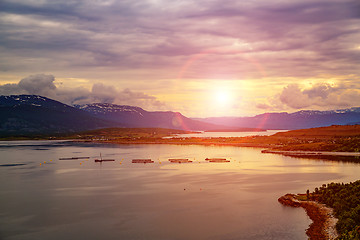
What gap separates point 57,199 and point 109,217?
67.3 ft

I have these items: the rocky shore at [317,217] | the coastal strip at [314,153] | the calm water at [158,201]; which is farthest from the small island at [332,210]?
the coastal strip at [314,153]

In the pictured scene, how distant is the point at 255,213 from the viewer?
2277 inches

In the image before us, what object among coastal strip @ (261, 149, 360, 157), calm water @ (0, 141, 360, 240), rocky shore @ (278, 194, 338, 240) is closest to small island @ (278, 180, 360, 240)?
rocky shore @ (278, 194, 338, 240)

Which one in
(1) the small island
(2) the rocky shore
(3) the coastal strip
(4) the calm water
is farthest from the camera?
(3) the coastal strip

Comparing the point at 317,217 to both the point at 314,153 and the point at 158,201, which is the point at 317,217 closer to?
the point at 158,201

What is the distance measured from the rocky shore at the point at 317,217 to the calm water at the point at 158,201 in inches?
61.0

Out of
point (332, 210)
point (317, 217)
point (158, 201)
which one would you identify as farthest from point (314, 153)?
point (317, 217)

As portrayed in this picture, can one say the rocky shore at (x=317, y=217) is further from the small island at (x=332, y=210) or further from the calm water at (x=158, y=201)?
the calm water at (x=158, y=201)

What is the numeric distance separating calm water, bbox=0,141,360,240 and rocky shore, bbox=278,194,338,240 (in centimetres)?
155

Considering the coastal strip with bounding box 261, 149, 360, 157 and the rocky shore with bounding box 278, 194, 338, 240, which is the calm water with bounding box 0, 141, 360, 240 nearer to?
the rocky shore with bounding box 278, 194, 338, 240

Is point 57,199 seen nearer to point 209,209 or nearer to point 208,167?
point 209,209

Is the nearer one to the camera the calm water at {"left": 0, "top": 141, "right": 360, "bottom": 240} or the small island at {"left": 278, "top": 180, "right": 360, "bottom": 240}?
the small island at {"left": 278, "top": 180, "right": 360, "bottom": 240}

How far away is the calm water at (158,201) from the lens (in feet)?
161

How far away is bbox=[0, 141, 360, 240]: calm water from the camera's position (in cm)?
4919
